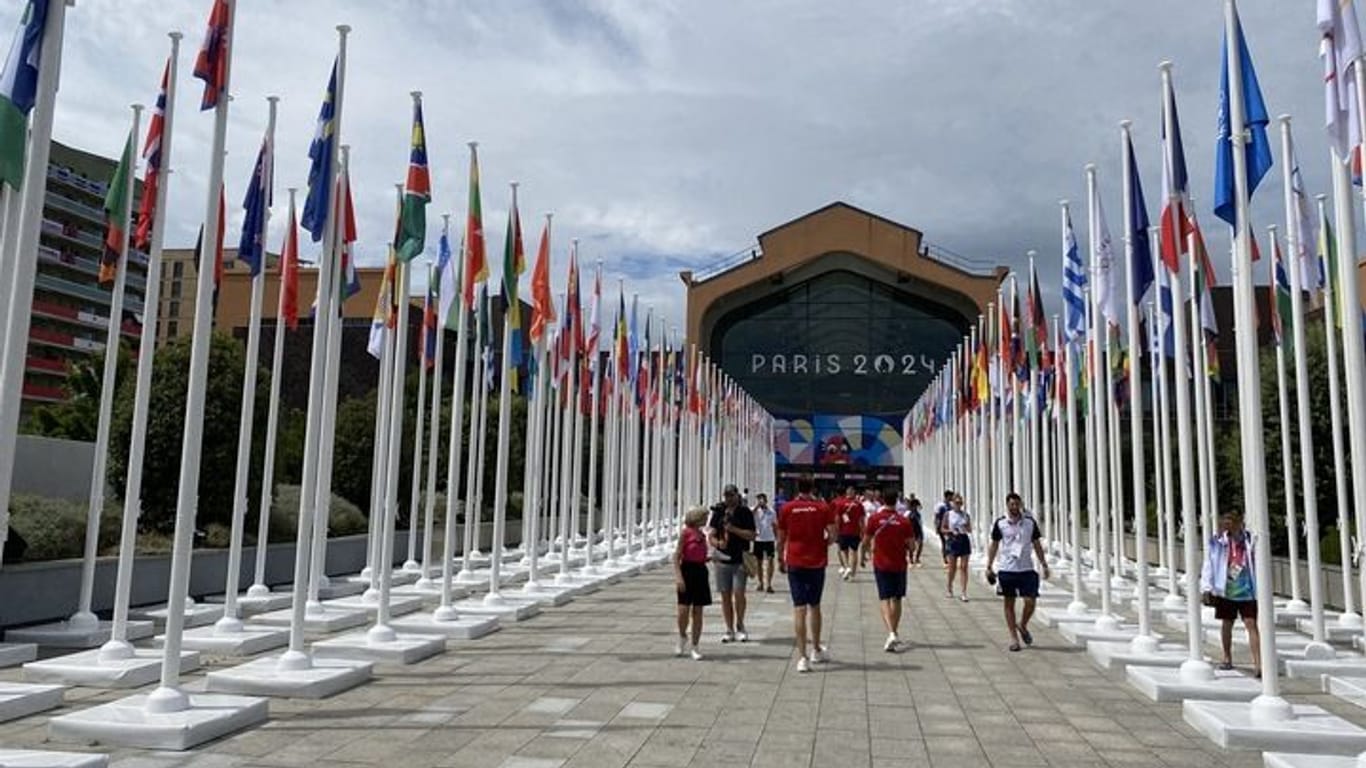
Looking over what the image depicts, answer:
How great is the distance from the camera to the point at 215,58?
29.8 feet

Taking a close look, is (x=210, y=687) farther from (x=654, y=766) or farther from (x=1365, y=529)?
(x=1365, y=529)

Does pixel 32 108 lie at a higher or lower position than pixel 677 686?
higher

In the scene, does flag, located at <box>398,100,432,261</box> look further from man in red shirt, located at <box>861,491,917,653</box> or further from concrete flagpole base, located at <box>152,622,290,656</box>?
man in red shirt, located at <box>861,491,917,653</box>

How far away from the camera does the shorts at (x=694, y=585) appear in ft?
38.4

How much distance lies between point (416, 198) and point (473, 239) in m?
2.38

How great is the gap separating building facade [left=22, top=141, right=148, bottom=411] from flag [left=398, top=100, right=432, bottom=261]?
61788mm

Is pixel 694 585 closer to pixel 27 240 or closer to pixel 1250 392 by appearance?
pixel 1250 392

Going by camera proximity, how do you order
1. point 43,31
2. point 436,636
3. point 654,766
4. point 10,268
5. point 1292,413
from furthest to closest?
point 1292,413 < point 436,636 < point 10,268 < point 43,31 < point 654,766

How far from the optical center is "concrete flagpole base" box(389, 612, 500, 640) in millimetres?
13336

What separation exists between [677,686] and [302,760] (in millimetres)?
3887

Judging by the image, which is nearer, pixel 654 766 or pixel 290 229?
pixel 654 766

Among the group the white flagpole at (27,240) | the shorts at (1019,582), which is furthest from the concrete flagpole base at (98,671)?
the shorts at (1019,582)

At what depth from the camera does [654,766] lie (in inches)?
279

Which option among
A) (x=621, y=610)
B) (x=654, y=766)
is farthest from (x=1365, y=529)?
(x=621, y=610)
